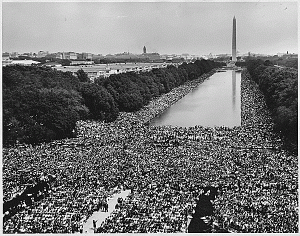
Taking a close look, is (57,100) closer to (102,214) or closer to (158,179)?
(158,179)

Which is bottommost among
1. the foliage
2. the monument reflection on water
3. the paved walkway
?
the paved walkway

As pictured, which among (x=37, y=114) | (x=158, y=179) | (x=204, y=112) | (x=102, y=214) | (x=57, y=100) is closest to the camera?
(x=102, y=214)

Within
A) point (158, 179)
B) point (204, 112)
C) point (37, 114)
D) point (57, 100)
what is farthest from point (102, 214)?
point (204, 112)

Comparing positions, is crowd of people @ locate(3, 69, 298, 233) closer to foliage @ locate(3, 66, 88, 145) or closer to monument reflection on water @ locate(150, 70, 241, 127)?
foliage @ locate(3, 66, 88, 145)

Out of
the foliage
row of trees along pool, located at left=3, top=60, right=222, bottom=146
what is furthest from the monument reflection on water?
the foliage

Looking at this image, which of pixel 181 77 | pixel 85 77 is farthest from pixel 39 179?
pixel 181 77

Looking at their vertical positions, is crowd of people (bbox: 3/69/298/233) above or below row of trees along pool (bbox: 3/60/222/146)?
below

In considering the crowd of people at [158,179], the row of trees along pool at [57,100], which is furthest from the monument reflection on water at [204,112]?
the crowd of people at [158,179]

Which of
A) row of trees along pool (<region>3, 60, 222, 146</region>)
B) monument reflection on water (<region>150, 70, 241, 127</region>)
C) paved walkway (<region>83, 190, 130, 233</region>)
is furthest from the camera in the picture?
monument reflection on water (<region>150, 70, 241, 127</region>)
